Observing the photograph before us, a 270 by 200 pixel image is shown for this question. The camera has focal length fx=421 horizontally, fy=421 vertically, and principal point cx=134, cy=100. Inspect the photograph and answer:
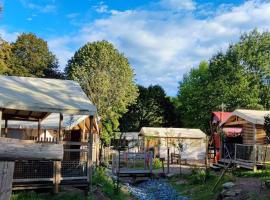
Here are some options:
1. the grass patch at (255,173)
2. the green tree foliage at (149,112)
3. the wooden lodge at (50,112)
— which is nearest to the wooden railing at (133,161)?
the grass patch at (255,173)

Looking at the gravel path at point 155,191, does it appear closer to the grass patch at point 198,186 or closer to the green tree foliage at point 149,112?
the grass patch at point 198,186

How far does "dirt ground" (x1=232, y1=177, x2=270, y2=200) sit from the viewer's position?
1725 cm

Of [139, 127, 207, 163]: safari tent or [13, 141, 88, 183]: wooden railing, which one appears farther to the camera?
[139, 127, 207, 163]: safari tent

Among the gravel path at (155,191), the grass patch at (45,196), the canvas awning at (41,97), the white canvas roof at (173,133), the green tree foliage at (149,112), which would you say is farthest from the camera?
the green tree foliage at (149,112)

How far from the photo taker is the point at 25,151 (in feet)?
7.93

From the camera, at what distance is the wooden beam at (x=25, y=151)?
235cm

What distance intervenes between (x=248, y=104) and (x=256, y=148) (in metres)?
25.0

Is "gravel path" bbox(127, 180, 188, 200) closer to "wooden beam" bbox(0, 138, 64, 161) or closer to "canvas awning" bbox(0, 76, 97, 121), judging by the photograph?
"canvas awning" bbox(0, 76, 97, 121)

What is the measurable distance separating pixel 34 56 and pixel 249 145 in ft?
126

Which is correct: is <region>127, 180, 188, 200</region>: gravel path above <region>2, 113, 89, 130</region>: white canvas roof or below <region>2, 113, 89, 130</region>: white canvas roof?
below

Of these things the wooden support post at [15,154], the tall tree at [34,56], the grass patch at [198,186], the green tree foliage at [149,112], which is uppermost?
the tall tree at [34,56]

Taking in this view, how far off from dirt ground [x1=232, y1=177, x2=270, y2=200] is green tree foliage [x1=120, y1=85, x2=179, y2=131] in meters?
43.8

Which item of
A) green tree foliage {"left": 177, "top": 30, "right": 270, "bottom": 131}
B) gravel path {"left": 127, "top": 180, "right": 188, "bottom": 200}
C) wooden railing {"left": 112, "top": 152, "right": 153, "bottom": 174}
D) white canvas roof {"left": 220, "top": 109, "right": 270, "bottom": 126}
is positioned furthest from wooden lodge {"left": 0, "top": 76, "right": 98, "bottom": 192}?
green tree foliage {"left": 177, "top": 30, "right": 270, "bottom": 131}

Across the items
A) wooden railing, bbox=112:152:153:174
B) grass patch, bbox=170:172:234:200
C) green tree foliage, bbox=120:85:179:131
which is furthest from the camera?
green tree foliage, bbox=120:85:179:131
